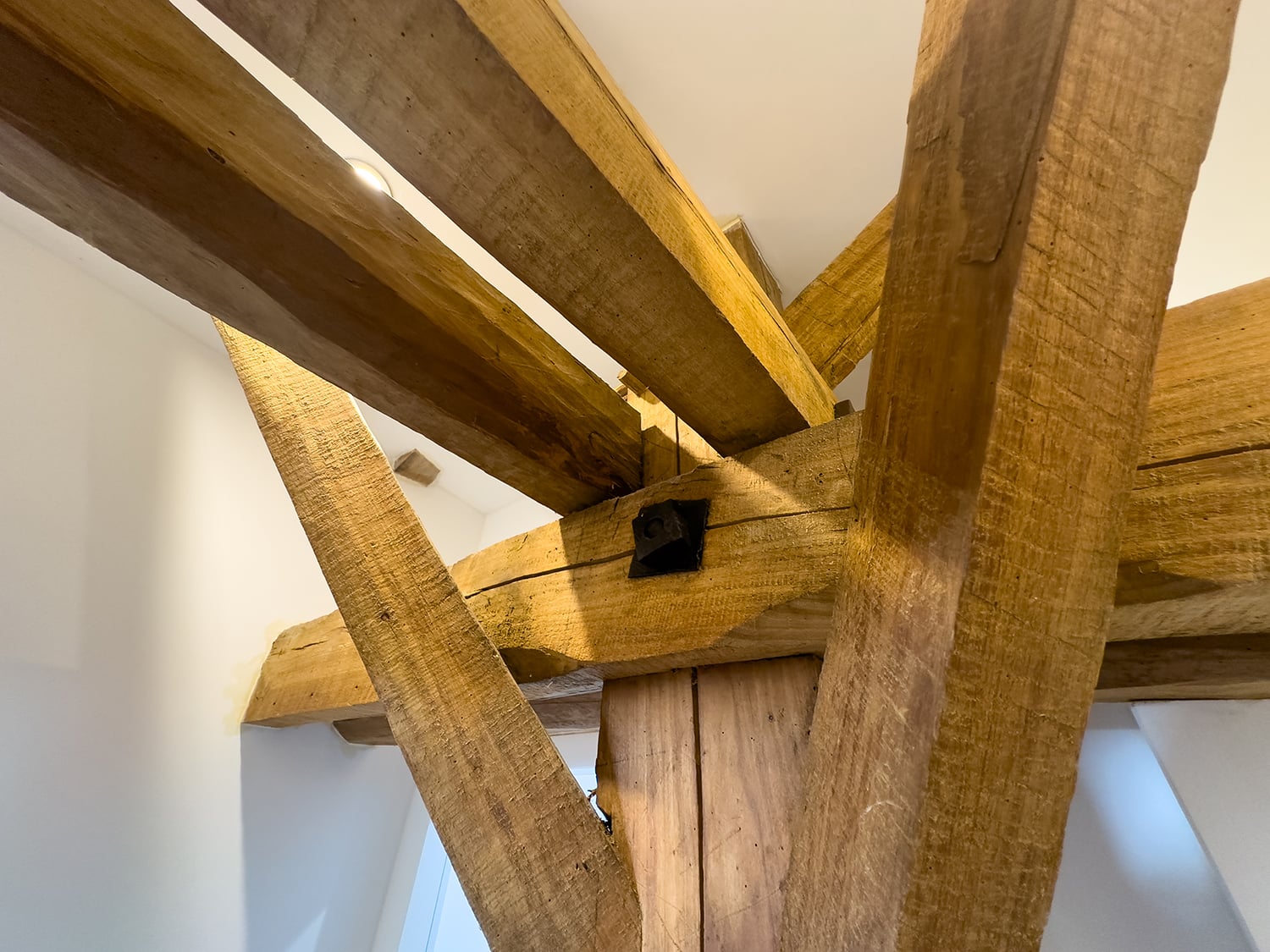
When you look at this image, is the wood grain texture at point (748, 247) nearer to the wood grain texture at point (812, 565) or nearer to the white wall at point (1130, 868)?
the wood grain texture at point (812, 565)

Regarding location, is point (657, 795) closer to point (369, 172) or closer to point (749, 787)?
point (749, 787)

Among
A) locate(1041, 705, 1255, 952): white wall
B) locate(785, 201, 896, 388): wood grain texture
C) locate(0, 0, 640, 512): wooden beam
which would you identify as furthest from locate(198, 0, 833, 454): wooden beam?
locate(1041, 705, 1255, 952): white wall

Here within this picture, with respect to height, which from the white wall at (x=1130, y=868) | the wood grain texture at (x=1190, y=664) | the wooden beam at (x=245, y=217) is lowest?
the white wall at (x=1130, y=868)

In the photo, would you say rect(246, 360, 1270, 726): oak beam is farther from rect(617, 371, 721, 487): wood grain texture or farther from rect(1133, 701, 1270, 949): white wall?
rect(1133, 701, 1270, 949): white wall

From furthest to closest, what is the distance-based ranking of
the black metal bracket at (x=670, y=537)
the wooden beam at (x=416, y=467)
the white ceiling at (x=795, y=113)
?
1. the wooden beam at (x=416, y=467)
2. the white ceiling at (x=795, y=113)
3. the black metal bracket at (x=670, y=537)

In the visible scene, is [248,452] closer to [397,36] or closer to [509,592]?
[509,592]

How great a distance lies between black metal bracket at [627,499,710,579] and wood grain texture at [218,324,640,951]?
0.71 feet

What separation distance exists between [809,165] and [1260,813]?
1.30 metres

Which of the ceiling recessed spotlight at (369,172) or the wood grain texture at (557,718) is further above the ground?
the ceiling recessed spotlight at (369,172)

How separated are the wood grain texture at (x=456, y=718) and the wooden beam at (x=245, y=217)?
0.13 metres

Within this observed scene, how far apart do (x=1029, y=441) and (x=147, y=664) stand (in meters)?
1.74

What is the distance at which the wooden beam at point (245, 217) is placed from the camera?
429 mm

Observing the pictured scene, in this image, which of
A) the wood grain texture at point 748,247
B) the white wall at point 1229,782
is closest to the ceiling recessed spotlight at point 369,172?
the wood grain texture at point 748,247

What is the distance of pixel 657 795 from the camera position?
2.35 ft
